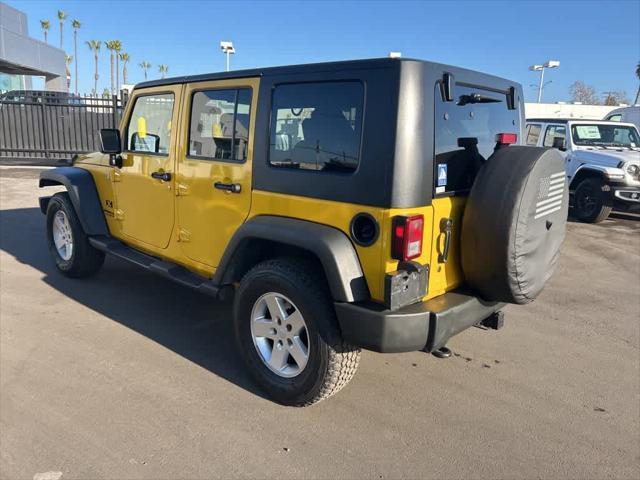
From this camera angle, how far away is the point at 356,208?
2.59 meters

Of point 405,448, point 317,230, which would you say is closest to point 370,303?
point 317,230

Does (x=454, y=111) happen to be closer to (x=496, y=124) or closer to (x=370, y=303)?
(x=496, y=124)

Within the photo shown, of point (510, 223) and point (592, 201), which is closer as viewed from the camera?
point (510, 223)

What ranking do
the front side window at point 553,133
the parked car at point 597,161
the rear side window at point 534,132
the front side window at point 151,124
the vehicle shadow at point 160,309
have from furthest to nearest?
the rear side window at point 534,132 → the front side window at point 553,133 → the parked car at point 597,161 → the front side window at point 151,124 → the vehicle shadow at point 160,309

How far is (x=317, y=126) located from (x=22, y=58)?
33729 millimetres

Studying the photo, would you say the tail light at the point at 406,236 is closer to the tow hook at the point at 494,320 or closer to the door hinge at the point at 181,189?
the tow hook at the point at 494,320

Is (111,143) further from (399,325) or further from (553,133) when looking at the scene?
(553,133)

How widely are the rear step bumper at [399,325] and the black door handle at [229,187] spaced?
42.5 inches

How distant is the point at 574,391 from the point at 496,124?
1.83 m

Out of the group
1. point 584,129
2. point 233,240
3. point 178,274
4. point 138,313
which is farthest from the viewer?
point 584,129

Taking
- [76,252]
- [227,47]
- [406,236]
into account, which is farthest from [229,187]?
[227,47]

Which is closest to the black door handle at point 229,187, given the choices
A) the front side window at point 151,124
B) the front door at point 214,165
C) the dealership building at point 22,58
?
the front door at point 214,165

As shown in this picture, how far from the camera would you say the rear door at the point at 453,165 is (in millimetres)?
2699

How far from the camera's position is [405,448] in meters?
2.64
